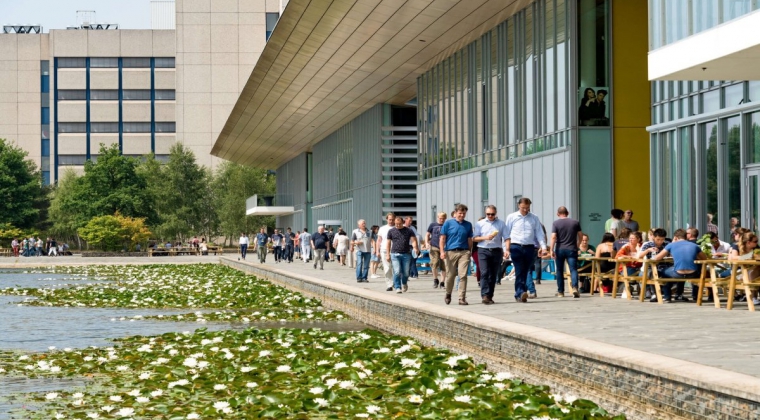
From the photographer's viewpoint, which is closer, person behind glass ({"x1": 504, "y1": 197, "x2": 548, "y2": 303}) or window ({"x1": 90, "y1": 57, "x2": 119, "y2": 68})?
person behind glass ({"x1": 504, "y1": 197, "x2": 548, "y2": 303})

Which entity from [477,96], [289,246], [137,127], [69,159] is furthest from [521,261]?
[69,159]

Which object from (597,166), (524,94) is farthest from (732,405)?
(524,94)

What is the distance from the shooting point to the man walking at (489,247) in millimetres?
17656

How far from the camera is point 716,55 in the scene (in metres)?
15.9

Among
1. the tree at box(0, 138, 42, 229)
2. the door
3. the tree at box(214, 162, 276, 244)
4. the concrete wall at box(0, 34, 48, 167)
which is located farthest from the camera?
the concrete wall at box(0, 34, 48, 167)

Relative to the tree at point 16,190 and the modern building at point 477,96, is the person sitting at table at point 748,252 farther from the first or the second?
the tree at point 16,190

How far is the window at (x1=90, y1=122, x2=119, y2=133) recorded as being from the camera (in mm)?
122875

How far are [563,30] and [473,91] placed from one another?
7.69 m

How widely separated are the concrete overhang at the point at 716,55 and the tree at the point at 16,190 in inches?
3550

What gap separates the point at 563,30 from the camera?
25.8 meters

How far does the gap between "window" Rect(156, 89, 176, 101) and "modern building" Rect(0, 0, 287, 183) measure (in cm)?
11

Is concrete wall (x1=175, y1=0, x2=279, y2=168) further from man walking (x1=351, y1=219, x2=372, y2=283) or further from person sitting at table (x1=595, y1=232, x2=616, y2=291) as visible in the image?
person sitting at table (x1=595, y1=232, x2=616, y2=291)

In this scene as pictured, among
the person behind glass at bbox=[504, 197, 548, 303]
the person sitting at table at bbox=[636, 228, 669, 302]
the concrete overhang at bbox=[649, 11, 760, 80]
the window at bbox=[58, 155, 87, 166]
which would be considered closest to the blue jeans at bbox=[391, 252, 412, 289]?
the person behind glass at bbox=[504, 197, 548, 303]

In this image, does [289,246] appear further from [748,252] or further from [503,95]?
[748,252]
